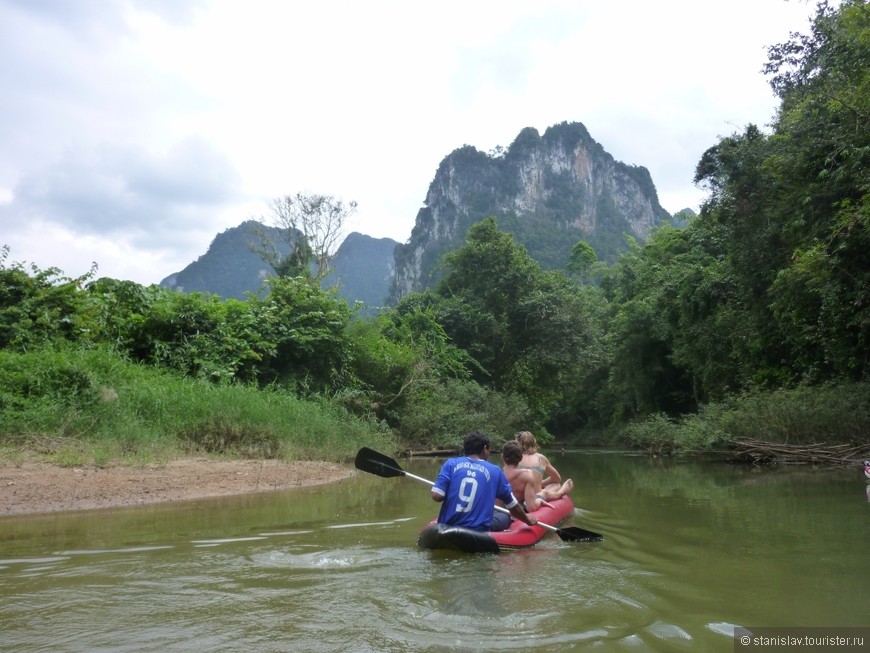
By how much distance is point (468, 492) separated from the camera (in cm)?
577

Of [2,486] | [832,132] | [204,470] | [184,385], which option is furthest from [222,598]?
[832,132]

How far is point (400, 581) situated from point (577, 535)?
242cm

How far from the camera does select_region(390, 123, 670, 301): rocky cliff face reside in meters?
78.1

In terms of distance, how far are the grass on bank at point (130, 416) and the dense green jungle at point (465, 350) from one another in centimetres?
3

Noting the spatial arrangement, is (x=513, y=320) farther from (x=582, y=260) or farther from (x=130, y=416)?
(x=582, y=260)

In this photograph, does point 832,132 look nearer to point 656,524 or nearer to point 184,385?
point 656,524

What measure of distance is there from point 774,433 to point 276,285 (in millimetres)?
12252

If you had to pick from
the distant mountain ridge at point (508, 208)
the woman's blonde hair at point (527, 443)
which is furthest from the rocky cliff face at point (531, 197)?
the woman's blonde hair at point (527, 443)

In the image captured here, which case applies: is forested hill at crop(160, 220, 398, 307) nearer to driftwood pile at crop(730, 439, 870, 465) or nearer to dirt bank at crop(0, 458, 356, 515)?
driftwood pile at crop(730, 439, 870, 465)

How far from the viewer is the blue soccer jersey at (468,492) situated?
577 centimetres

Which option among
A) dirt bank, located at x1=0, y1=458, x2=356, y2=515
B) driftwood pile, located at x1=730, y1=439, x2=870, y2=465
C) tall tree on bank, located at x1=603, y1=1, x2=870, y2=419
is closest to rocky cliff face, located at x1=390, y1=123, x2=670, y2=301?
tall tree on bank, located at x1=603, y1=1, x2=870, y2=419

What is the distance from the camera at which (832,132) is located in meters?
12.2

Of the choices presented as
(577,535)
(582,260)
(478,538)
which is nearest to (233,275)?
(582,260)

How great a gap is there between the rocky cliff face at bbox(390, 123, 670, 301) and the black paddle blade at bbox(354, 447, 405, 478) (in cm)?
6578
